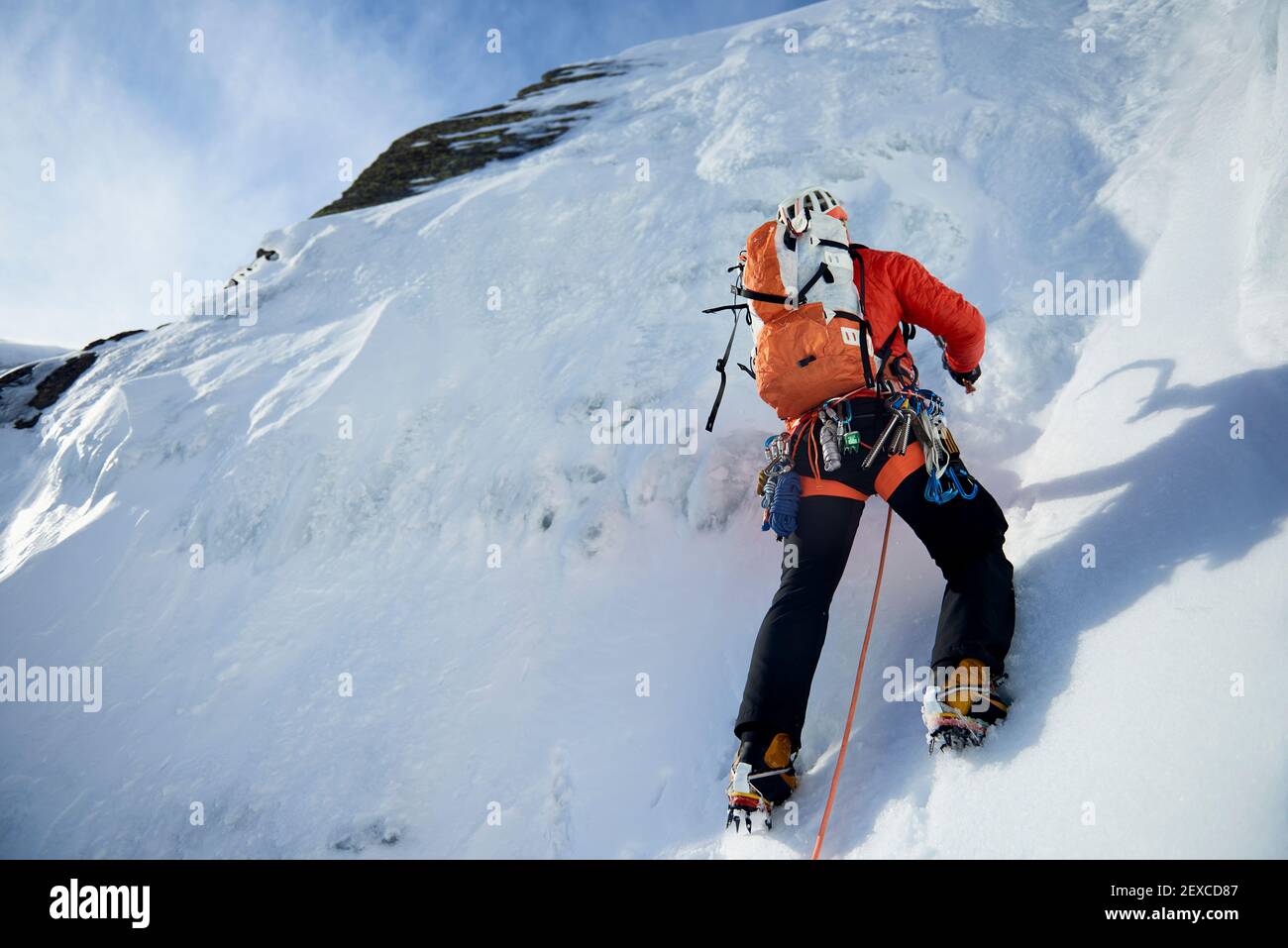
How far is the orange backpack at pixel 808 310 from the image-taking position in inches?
135

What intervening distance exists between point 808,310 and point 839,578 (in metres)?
1.30

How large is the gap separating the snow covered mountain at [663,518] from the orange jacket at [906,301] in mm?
1073

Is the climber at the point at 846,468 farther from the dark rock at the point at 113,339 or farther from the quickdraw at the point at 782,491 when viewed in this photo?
the dark rock at the point at 113,339

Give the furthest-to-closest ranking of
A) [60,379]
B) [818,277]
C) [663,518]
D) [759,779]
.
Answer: [60,379] → [663,518] → [818,277] → [759,779]

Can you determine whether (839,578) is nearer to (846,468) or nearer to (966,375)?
(846,468)

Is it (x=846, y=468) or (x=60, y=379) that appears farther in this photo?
(x=60, y=379)

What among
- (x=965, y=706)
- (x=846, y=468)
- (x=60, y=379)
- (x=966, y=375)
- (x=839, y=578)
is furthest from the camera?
(x=60, y=379)

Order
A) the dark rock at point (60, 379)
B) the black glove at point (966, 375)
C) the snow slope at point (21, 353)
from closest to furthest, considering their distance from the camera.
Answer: the black glove at point (966, 375), the dark rock at point (60, 379), the snow slope at point (21, 353)

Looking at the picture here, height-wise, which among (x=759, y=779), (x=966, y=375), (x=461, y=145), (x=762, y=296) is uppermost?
(x=461, y=145)

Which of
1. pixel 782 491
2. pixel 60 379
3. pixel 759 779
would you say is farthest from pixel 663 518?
pixel 60 379

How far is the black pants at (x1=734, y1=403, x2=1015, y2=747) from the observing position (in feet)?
9.61

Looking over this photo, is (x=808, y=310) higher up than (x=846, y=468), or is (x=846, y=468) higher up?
(x=808, y=310)

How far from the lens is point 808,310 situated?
3.46 meters

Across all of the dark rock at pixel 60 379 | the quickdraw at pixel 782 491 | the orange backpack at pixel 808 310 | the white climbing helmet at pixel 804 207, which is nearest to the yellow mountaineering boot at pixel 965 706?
the quickdraw at pixel 782 491
